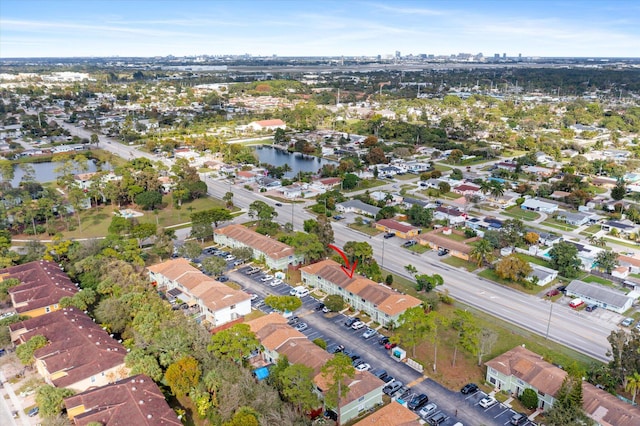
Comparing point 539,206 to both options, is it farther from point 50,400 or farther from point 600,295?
point 50,400

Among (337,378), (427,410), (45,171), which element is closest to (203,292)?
(337,378)

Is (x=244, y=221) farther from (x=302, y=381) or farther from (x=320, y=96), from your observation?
Result: (x=320, y=96)

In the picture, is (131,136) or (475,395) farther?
(131,136)

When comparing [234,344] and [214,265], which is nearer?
[234,344]

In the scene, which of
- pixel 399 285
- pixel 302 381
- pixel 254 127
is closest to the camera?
pixel 302 381

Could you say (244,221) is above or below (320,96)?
below

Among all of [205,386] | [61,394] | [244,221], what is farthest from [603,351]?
[244,221]

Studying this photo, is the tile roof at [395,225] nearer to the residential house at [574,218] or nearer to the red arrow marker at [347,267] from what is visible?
the red arrow marker at [347,267]
